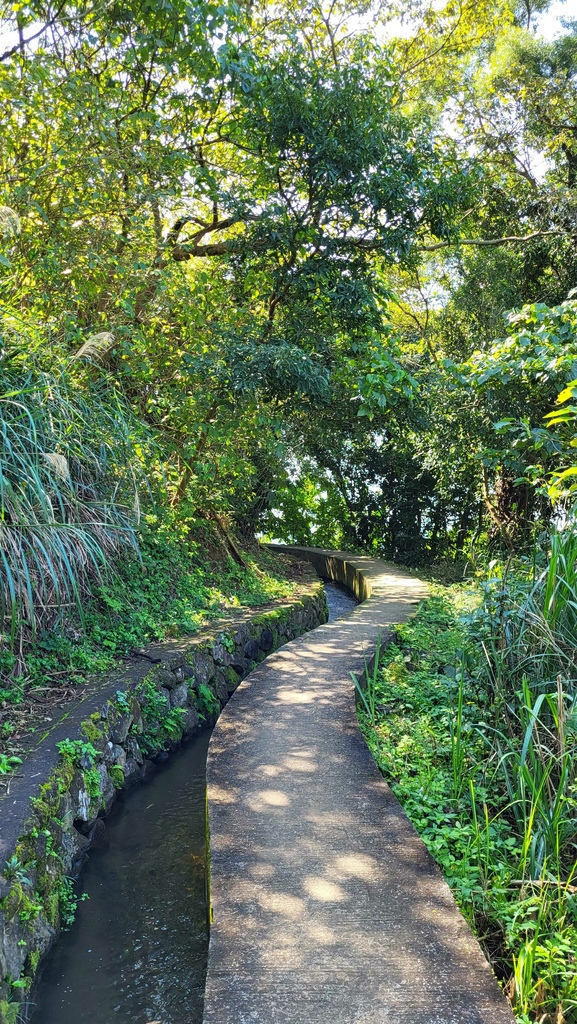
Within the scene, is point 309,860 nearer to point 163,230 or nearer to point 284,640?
point 284,640

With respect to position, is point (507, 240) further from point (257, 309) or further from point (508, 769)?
point (508, 769)

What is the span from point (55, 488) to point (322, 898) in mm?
2696

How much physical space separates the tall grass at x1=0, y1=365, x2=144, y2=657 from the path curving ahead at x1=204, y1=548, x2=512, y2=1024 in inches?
59.0

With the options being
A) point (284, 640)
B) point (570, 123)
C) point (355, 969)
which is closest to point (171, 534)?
point (284, 640)

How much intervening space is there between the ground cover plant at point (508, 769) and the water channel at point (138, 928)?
1209mm

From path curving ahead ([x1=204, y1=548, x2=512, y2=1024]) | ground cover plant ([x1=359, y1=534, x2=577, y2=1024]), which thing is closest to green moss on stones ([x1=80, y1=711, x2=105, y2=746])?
path curving ahead ([x1=204, y1=548, x2=512, y2=1024])

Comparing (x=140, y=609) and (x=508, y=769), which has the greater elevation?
(x=140, y=609)

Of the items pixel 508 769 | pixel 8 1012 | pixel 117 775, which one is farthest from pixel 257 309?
pixel 8 1012

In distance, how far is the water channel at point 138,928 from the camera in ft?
Answer: 8.73

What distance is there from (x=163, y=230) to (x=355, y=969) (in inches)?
305

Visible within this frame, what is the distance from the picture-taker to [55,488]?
3963 millimetres

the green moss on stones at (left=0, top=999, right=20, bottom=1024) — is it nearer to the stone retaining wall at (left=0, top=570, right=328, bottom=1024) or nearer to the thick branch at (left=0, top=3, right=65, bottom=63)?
the stone retaining wall at (left=0, top=570, right=328, bottom=1024)

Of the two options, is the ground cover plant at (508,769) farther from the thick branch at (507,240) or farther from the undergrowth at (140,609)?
the thick branch at (507,240)

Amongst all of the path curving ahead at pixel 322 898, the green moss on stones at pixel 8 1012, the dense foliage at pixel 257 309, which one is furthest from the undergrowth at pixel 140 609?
the path curving ahead at pixel 322 898
